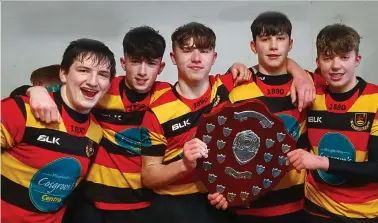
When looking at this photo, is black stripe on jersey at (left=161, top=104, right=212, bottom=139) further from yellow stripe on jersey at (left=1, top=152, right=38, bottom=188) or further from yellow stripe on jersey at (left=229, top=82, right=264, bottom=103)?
yellow stripe on jersey at (left=1, top=152, right=38, bottom=188)

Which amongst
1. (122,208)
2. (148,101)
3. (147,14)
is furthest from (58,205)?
(147,14)

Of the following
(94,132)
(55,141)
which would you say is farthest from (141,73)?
(55,141)

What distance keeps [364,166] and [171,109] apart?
2.21 feet

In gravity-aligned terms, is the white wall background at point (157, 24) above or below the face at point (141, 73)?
above

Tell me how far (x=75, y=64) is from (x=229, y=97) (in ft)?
1.83

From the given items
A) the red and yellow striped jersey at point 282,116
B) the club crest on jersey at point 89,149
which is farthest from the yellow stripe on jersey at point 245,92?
the club crest on jersey at point 89,149

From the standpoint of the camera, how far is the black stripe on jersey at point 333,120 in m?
1.38

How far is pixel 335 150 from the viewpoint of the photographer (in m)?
1.40

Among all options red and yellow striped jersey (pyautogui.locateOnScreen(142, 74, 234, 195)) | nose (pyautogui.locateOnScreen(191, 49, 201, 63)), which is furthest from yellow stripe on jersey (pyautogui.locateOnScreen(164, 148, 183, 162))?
nose (pyautogui.locateOnScreen(191, 49, 201, 63))

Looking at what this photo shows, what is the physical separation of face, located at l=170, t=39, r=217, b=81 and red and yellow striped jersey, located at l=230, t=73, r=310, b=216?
163 mm

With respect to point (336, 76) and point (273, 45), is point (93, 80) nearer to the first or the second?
point (273, 45)

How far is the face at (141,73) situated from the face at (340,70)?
609 millimetres

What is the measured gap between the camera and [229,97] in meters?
1.47

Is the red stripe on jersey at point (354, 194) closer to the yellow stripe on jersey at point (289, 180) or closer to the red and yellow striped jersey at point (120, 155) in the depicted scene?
the yellow stripe on jersey at point (289, 180)
